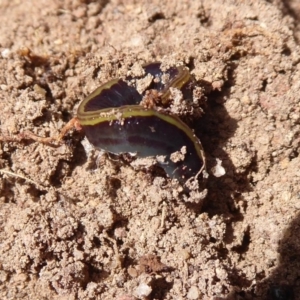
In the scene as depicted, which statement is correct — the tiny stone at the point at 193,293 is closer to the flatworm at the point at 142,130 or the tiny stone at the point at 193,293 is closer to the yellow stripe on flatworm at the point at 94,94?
the flatworm at the point at 142,130

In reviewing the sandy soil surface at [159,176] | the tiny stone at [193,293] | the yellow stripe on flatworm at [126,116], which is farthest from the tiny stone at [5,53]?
the tiny stone at [193,293]

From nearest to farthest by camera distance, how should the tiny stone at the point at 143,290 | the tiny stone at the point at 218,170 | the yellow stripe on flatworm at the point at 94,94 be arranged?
the tiny stone at the point at 143,290
the yellow stripe on flatworm at the point at 94,94
the tiny stone at the point at 218,170

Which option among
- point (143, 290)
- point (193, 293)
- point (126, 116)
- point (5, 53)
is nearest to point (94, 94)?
point (126, 116)

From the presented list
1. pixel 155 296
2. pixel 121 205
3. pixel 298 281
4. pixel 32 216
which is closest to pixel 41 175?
pixel 32 216

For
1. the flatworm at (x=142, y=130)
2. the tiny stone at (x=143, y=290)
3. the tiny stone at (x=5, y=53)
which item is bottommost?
the tiny stone at (x=143, y=290)

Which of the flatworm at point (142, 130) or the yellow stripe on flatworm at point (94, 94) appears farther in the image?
the yellow stripe on flatworm at point (94, 94)

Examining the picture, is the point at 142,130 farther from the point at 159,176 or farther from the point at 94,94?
the point at 94,94
